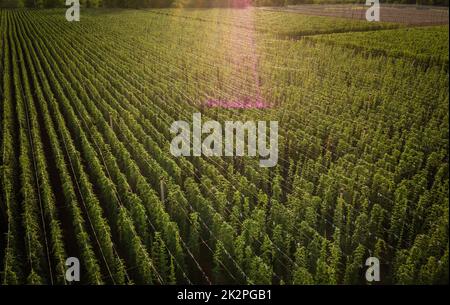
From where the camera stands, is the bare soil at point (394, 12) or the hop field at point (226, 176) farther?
the bare soil at point (394, 12)

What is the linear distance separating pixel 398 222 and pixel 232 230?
450cm

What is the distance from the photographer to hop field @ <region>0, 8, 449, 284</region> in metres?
9.16

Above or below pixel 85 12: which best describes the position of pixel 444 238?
below

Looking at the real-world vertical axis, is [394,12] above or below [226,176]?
above

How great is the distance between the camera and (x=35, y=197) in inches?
458

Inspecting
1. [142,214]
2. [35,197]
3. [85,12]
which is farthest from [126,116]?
[85,12]

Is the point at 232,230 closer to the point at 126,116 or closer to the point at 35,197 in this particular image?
the point at 35,197

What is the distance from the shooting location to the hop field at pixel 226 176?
9.16 metres

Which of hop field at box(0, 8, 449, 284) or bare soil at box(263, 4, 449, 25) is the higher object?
bare soil at box(263, 4, 449, 25)

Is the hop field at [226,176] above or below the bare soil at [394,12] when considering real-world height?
below

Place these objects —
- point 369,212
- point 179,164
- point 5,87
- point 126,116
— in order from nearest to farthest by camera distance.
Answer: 1. point 369,212
2. point 179,164
3. point 126,116
4. point 5,87

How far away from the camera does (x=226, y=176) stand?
42.2 ft

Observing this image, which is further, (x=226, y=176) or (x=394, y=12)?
(x=394, y=12)

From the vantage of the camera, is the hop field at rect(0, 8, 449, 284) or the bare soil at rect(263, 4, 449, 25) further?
the bare soil at rect(263, 4, 449, 25)
